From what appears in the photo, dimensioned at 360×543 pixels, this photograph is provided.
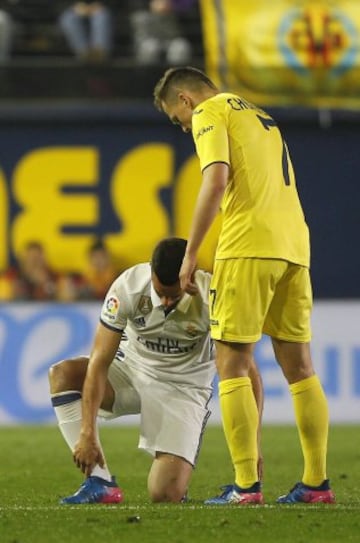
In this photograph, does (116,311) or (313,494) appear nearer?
(313,494)

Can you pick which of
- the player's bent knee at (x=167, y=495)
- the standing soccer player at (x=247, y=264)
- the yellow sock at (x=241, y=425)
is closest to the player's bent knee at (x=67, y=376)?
the player's bent knee at (x=167, y=495)

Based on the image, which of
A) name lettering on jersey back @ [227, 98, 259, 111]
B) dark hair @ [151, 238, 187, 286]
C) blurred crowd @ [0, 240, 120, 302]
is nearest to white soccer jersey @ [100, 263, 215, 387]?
dark hair @ [151, 238, 187, 286]

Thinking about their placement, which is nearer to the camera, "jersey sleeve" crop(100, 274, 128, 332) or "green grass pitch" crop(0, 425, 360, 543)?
"green grass pitch" crop(0, 425, 360, 543)

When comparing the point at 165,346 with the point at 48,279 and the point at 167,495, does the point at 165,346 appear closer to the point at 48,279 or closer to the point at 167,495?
the point at 167,495

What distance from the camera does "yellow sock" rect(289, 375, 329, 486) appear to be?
6742mm

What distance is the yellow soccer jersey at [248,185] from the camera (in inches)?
258

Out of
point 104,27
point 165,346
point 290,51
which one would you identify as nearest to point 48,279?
point 104,27

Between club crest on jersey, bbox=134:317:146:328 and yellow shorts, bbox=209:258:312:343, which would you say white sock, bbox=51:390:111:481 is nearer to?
club crest on jersey, bbox=134:317:146:328

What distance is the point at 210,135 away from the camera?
654 centimetres

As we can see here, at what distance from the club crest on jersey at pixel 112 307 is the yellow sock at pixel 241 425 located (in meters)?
0.71

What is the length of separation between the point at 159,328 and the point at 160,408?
1.61 feet

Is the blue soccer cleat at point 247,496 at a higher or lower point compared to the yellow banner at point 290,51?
lower

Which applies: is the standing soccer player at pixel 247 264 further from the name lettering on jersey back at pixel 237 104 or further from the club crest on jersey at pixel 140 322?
the club crest on jersey at pixel 140 322

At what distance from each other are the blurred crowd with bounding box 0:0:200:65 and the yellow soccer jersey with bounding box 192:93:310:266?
9.79 m
